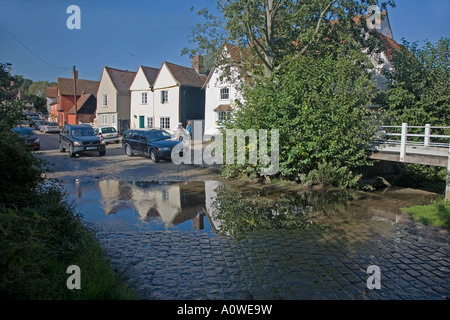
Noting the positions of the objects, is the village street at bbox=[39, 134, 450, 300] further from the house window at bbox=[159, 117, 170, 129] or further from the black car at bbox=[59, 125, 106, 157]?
the house window at bbox=[159, 117, 170, 129]

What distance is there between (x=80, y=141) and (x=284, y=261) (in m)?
16.4

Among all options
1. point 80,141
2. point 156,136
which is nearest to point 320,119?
point 156,136

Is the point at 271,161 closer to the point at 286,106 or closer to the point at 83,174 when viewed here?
the point at 286,106

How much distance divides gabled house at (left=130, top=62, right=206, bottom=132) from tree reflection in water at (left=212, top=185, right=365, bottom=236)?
900 inches

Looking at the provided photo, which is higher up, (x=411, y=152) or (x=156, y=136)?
(x=156, y=136)

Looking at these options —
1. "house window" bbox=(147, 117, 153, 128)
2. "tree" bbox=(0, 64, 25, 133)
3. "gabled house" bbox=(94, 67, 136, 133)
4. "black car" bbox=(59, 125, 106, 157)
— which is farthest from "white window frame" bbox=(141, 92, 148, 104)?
"tree" bbox=(0, 64, 25, 133)

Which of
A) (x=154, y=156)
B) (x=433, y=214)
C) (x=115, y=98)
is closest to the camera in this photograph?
(x=433, y=214)

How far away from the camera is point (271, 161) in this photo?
12.0 meters

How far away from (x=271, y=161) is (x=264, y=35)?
8.83 meters

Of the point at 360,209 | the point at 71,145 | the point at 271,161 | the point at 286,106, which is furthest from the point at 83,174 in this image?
the point at 360,209

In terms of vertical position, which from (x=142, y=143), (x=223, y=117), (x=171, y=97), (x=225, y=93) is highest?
(x=225, y=93)

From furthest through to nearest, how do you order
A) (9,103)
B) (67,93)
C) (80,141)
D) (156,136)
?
(67,93) → (80,141) → (156,136) → (9,103)

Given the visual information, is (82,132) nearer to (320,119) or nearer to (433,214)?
(320,119)

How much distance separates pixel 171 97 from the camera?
33.2 metres
